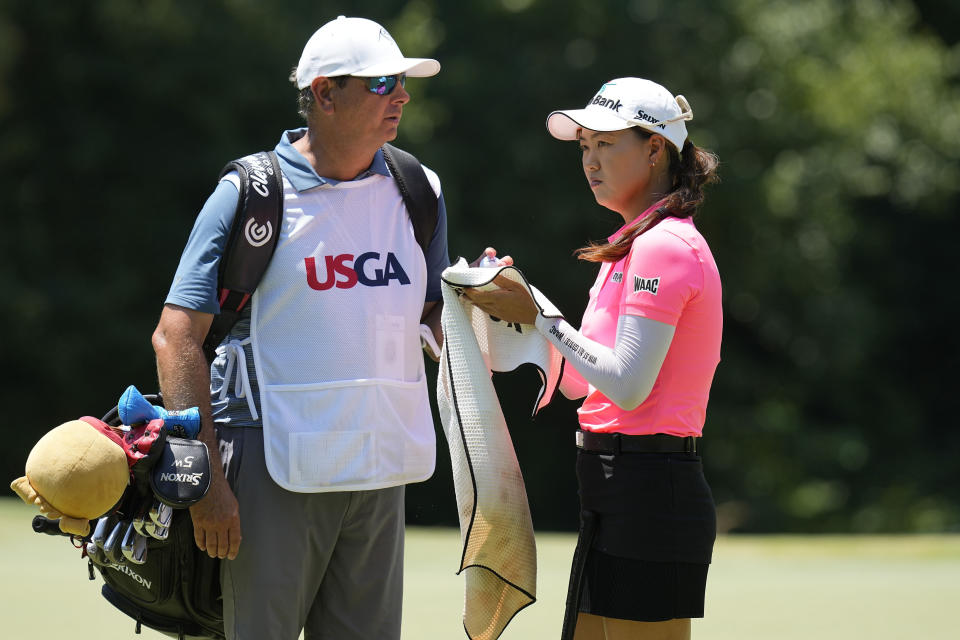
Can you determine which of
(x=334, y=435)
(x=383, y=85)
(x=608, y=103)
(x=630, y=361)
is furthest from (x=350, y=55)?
(x=630, y=361)

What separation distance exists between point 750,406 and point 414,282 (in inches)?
643

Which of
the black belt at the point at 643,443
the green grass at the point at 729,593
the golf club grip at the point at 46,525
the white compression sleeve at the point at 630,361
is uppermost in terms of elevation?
the white compression sleeve at the point at 630,361

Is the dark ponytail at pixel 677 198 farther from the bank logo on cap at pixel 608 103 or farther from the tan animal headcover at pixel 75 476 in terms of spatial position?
the tan animal headcover at pixel 75 476

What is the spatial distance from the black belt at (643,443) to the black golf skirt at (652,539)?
1 cm

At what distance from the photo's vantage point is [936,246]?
21.6m

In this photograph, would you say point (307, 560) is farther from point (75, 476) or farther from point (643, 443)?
point (643, 443)

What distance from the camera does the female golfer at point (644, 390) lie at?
9.89ft

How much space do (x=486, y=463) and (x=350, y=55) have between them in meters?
1.12

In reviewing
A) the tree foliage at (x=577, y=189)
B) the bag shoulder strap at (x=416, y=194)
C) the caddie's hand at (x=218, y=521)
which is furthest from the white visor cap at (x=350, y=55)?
the tree foliage at (x=577, y=189)

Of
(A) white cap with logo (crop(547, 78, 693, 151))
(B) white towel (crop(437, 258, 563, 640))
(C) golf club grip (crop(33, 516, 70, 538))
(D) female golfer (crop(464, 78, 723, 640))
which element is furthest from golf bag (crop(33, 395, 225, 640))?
(A) white cap with logo (crop(547, 78, 693, 151))

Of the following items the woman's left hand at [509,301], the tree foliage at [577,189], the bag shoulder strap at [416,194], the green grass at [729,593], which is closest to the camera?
the woman's left hand at [509,301]

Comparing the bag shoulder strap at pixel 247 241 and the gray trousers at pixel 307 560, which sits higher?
the bag shoulder strap at pixel 247 241

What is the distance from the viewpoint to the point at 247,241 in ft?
10.5

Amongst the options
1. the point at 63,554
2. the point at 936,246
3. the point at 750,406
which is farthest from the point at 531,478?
the point at 63,554
